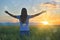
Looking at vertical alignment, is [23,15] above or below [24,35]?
above

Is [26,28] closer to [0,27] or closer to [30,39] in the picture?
[30,39]

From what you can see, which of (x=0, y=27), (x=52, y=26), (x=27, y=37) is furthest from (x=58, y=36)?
(x=0, y=27)

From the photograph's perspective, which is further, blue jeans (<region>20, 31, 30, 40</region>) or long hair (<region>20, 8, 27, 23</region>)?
long hair (<region>20, 8, 27, 23</region>)

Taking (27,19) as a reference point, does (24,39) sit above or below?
below

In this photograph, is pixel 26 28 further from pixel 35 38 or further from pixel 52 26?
pixel 52 26

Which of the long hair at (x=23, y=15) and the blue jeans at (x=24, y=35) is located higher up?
the long hair at (x=23, y=15)

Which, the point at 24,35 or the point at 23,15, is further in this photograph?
the point at 23,15

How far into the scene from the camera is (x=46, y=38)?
670 cm

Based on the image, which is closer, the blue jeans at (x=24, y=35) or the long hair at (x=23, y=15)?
the blue jeans at (x=24, y=35)

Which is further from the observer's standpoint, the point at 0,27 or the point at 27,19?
the point at 0,27

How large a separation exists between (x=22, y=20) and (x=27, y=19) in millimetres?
143

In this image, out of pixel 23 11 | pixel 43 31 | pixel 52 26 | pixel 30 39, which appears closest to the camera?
pixel 30 39

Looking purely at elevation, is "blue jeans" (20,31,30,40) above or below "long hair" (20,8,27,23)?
below

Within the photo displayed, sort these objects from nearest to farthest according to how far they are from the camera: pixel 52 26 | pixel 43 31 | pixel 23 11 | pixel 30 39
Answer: pixel 30 39 < pixel 23 11 < pixel 43 31 < pixel 52 26
